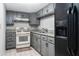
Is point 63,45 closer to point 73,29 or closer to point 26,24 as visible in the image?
point 73,29

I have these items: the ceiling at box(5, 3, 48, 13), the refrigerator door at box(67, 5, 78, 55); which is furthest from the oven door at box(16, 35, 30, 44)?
the refrigerator door at box(67, 5, 78, 55)

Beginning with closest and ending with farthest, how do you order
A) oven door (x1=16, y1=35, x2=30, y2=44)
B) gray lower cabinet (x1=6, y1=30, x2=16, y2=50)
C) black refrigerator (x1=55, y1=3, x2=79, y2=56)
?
black refrigerator (x1=55, y1=3, x2=79, y2=56) → gray lower cabinet (x1=6, y1=30, x2=16, y2=50) → oven door (x1=16, y1=35, x2=30, y2=44)

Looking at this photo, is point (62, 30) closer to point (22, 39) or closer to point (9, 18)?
point (22, 39)

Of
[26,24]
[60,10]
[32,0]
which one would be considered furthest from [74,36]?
[26,24]

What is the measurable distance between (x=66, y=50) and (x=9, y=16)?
8.32 feet

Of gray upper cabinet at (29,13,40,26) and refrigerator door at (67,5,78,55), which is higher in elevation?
gray upper cabinet at (29,13,40,26)

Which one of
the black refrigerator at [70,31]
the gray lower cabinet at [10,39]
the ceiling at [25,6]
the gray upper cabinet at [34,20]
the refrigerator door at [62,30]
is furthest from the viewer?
the gray upper cabinet at [34,20]

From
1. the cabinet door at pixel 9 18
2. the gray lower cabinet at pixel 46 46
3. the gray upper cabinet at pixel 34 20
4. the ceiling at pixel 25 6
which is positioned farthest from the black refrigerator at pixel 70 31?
the cabinet door at pixel 9 18

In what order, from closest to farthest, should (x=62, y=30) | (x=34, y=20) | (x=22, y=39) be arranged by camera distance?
(x=62, y=30)
(x=22, y=39)
(x=34, y=20)

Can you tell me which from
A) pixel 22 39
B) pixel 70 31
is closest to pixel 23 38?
pixel 22 39

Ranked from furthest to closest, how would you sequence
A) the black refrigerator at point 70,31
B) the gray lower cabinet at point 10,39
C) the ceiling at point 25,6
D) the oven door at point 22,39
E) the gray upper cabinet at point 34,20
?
the gray upper cabinet at point 34,20
the oven door at point 22,39
the gray lower cabinet at point 10,39
the ceiling at point 25,6
the black refrigerator at point 70,31

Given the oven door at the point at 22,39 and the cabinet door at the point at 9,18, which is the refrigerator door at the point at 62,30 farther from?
the cabinet door at the point at 9,18

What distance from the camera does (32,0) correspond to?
803 mm

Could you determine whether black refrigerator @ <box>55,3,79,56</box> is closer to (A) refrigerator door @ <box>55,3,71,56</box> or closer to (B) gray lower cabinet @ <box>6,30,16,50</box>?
(A) refrigerator door @ <box>55,3,71,56</box>
